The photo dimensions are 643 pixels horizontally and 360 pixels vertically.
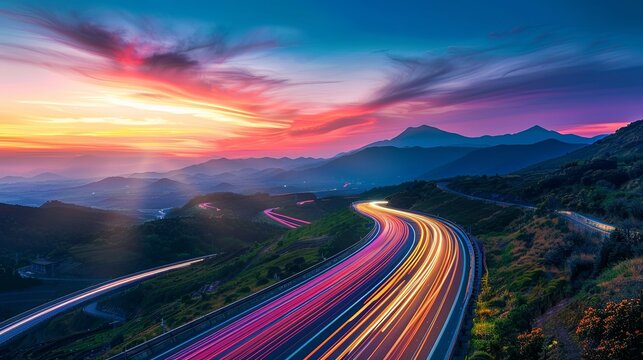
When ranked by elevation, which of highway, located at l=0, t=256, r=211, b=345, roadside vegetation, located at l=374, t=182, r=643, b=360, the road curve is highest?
roadside vegetation, located at l=374, t=182, r=643, b=360

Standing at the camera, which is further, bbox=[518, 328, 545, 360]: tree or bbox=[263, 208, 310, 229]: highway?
bbox=[263, 208, 310, 229]: highway

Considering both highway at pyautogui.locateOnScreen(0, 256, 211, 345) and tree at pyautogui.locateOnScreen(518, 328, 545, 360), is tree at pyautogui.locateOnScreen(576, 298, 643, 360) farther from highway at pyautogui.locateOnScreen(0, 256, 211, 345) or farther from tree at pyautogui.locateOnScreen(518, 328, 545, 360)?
highway at pyautogui.locateOnScreen(0, 256, 211, 345)

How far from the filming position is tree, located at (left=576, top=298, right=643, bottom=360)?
1188 cm

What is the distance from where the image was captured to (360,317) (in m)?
27.1

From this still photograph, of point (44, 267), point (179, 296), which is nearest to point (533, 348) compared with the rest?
point (179, 296)

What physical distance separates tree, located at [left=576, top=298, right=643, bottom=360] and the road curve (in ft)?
27.6

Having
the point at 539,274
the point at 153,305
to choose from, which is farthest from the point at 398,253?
the point at 153,305

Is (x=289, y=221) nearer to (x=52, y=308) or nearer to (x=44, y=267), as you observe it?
(x=44, y=267)

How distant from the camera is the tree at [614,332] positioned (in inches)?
468

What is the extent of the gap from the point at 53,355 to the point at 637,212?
3041 inches

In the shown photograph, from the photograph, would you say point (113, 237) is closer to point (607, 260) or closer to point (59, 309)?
point (59, 309)

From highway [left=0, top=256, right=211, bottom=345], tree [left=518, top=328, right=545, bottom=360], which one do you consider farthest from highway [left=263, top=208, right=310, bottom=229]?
tree [left=518, top=328, right=545, bottom=360]

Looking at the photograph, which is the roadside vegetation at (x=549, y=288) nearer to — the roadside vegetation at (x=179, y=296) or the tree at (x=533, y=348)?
the tree at (x=533, y=348)

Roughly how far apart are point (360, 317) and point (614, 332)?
17088 mm
